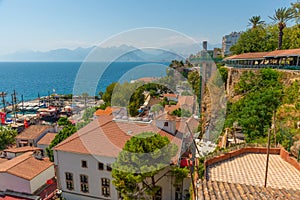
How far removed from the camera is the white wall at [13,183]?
1245cm

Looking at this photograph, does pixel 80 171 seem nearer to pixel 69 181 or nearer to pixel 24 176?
pixel 69 181

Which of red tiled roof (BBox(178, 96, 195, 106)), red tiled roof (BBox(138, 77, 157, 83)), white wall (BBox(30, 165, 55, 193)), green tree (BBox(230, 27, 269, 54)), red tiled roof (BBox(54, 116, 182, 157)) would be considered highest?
green tree (BBox(230, 27, 269, 54))

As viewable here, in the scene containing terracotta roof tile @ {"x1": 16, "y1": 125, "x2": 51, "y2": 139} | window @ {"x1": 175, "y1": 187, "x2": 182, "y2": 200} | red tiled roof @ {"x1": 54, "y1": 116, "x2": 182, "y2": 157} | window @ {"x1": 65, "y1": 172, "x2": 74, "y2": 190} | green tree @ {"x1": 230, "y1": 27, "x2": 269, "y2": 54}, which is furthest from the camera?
green tree @ {"x1": 230, "y1": 27, "x2": 269, "y2": 54}

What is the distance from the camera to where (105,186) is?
10812mm

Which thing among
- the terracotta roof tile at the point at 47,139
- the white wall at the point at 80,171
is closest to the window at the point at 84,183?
the white wall at the point at 80,171

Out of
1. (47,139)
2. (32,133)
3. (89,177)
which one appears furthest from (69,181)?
(32,133)

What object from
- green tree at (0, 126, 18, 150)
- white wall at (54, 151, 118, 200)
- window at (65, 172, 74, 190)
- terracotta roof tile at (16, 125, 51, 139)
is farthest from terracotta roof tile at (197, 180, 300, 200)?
green tree at (0, 126, 18, 150)

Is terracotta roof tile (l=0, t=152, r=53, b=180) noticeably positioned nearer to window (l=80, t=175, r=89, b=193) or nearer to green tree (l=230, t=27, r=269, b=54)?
window (l=80, t=175, r=89, b=193)

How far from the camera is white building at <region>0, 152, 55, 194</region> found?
12.5 m

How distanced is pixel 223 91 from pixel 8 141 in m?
24.1

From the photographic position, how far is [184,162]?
1026cm

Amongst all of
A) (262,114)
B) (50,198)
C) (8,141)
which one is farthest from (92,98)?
(262,114)

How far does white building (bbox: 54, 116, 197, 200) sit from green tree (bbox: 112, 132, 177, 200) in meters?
1.80

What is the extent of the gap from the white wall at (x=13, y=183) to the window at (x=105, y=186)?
5.14 m
